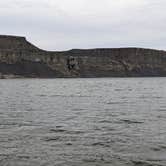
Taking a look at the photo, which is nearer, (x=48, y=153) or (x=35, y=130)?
(x=48, y=153)

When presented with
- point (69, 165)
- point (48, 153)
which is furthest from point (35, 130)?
point (69, 165)

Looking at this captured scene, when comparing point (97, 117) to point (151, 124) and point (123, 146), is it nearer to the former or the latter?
point (151, 124)

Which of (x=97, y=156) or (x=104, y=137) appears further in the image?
(x=104, y=137)

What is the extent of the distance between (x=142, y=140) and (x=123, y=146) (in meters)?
1.69

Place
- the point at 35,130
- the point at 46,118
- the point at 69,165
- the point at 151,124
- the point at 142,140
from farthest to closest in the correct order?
the point at 46,118
the point at 151,124
the point at 35,130
the point at 142,140
the point at 69,165

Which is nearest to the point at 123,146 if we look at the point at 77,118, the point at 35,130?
the point at 35,130

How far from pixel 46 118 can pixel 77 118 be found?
207 centimetres

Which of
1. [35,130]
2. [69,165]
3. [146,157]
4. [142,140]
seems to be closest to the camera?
[69,165]

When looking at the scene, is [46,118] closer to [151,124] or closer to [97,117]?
[97,117]

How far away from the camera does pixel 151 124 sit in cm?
2519

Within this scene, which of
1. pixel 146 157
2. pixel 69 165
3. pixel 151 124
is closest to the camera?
pixel 69 165

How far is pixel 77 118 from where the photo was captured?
29.2 metres

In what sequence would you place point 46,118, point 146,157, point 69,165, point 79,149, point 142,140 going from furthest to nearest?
point 46,118 < point 142,140 < point 79,149 < point 146,157 < point 69,165

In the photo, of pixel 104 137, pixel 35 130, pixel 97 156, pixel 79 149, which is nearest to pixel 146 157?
pixel 97 156
